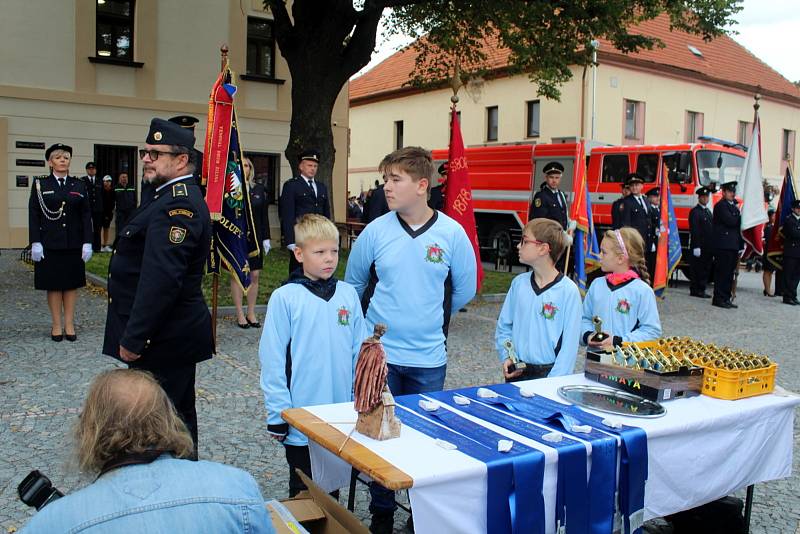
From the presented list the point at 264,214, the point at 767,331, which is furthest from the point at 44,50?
the point at 767,331

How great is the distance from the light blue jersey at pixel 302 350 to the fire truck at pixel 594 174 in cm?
1161

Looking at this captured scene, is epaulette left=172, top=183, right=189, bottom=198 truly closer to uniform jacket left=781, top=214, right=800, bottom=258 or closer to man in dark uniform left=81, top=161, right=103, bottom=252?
uniform jacket left=781, top=214, right=800, bottom=258

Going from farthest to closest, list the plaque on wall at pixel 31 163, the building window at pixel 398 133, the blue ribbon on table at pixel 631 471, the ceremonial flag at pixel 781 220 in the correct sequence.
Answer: the building window at pixel 398 133 → the plaque on wall at pixel 31 163 → the ceremonial flag at pixel 781 220 → the blue ribbon on table at pixel 631 471

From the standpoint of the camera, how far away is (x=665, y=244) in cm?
1304

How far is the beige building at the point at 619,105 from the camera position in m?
27.7

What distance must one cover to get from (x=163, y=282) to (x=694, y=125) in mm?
31072

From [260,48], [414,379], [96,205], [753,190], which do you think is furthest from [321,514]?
[260,48]

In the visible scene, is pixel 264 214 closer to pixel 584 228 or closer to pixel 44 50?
pixel 584 228

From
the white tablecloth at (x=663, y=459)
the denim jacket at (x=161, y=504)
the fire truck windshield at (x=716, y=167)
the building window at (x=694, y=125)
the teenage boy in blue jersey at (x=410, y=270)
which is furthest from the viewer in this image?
the building window at (x=694, y=125)

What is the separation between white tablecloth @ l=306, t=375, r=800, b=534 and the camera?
7.92 feet

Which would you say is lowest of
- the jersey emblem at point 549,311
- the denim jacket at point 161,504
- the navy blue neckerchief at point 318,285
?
the denim jacket at point 161,504

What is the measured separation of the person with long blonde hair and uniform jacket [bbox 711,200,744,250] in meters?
9.38

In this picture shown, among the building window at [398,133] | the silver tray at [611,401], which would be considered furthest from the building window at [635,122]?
the silver tray at [611,401]

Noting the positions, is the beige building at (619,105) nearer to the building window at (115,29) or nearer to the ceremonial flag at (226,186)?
the building window at (115,29)
